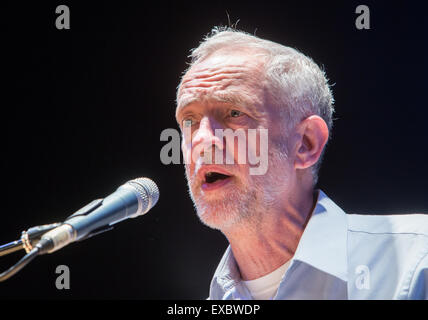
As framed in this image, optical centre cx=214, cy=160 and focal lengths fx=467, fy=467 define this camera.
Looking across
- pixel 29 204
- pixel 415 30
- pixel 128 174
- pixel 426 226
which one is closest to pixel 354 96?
pixel 415 30

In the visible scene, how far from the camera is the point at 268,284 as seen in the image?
5.74ft

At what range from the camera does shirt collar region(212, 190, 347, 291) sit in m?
1.55

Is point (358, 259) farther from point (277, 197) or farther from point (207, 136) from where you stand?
point (207, 136)

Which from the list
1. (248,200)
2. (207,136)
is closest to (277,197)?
(248,200)

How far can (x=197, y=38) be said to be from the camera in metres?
2.51

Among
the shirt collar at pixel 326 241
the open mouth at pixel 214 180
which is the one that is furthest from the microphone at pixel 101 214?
the shirt collar at pixel 326 241

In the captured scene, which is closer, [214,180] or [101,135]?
[214,180]

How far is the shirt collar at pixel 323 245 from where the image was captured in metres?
1.55

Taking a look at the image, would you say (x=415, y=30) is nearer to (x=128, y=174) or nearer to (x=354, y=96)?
(x=354, y=96)

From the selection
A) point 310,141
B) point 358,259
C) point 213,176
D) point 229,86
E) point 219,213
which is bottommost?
point 358,259

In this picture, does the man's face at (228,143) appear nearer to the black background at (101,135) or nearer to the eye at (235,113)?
the eye at (235,113)

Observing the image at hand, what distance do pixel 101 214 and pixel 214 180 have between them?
23.9 inches

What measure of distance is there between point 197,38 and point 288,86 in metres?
0.89

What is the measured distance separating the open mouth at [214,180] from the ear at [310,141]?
0.29 m
